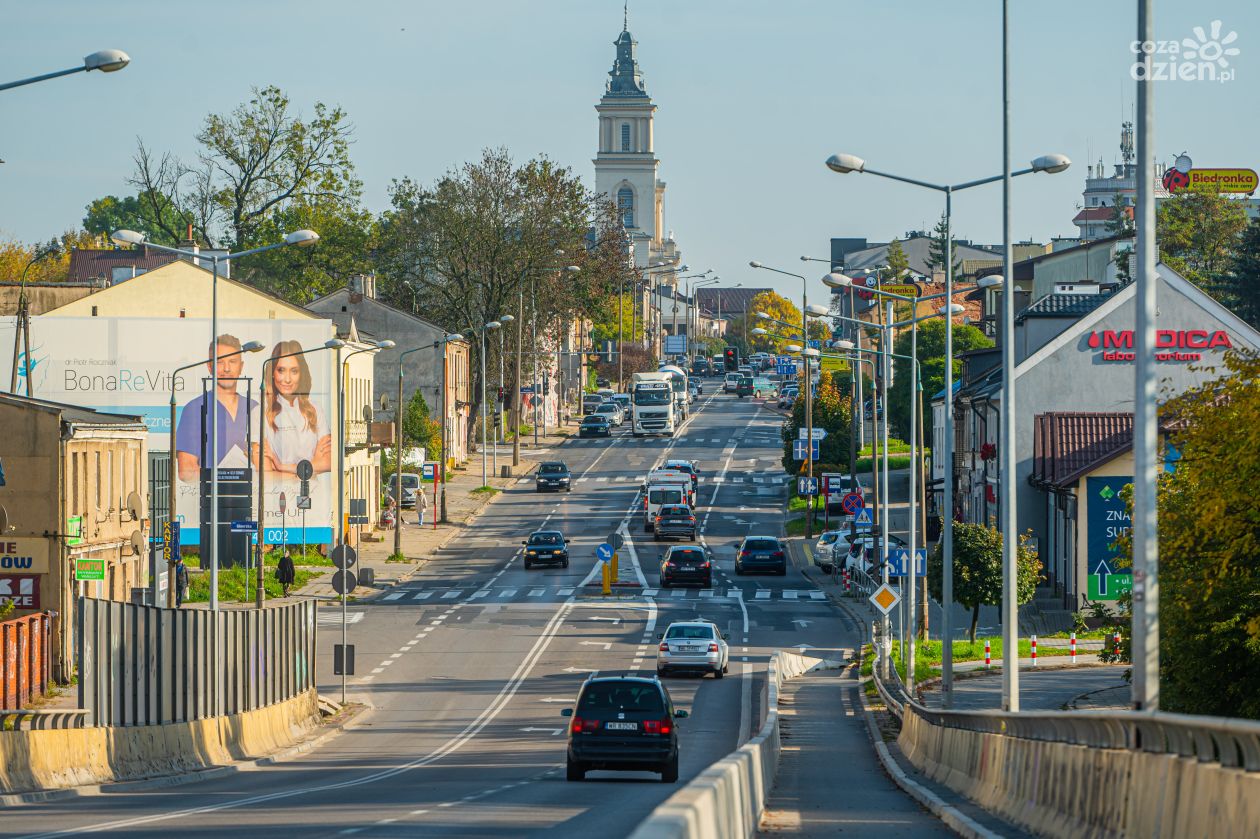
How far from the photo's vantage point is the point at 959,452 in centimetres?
7325

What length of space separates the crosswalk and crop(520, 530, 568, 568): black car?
4.88 m

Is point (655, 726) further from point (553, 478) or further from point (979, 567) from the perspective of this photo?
point (553, 478)

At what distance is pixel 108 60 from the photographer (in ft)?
65.1

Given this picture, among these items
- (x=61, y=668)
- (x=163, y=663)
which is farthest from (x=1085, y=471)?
(x=163, y=663)

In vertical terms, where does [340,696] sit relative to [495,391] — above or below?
below

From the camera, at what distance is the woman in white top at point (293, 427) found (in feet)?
224

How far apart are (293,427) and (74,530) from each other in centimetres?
2549

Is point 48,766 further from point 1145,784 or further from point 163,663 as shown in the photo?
point 1145,784

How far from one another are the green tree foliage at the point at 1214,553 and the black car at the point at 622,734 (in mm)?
6998

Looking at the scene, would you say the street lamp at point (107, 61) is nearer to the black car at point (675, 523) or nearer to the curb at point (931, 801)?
the curb at point (931, 801)

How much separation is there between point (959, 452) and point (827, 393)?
20.6 m

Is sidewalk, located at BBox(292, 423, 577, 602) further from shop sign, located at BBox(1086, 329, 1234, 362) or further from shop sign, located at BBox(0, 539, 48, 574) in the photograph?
shop sign, located at BBox(1086, 329, 1234, 362)

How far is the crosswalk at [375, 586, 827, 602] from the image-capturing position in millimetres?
59062

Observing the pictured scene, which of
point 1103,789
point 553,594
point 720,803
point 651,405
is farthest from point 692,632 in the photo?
point 651,405
